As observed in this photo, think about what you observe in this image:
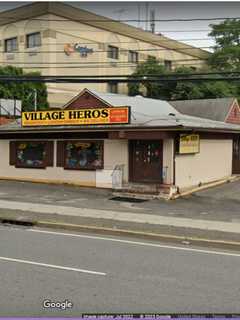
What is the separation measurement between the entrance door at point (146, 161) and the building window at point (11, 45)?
4088 cm

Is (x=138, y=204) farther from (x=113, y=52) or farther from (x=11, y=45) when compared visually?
(x=113, y=52)

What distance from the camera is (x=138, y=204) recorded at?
1767 cm

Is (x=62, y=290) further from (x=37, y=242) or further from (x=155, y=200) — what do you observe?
(x=155, y=200)

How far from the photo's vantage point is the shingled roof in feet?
115

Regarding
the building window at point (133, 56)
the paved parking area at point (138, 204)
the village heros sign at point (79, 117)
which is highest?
the building window at point (133, 56)

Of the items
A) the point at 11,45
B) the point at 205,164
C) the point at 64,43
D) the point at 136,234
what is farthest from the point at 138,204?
the point at 11,45

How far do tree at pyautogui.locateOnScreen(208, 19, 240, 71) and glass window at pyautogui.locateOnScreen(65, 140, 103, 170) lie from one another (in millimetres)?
41896

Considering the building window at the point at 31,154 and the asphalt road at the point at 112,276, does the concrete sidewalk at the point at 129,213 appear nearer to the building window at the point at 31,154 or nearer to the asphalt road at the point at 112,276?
the asphalt road at the point at 112,276

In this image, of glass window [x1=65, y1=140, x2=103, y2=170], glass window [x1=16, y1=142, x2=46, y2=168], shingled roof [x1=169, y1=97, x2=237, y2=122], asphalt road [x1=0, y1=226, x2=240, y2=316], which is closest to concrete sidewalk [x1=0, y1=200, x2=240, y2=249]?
asphalt road [x1=0, y1=226, x2=240, y2=316]

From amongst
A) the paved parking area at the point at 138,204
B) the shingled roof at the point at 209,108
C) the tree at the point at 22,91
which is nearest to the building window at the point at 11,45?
the tree at the point at 22,91

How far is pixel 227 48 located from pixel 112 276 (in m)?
59.3

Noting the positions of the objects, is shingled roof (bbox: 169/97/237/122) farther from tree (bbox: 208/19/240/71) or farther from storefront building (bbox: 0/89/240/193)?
tree (bbox: 208/19/240/71)

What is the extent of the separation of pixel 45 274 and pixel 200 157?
16.1 meters

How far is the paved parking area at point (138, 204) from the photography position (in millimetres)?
15898
